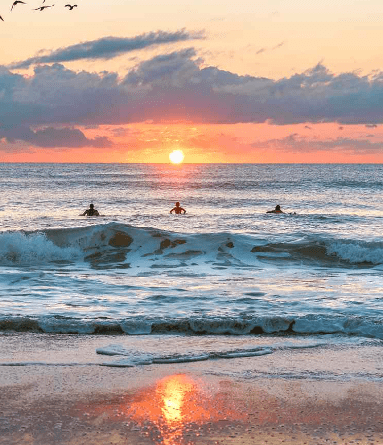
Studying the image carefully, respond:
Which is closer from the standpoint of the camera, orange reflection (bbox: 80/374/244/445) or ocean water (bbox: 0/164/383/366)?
orange reflection (bbox: 80/374/244/445)

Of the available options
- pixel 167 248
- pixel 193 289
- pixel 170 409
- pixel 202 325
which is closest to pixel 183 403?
pixel 170 409

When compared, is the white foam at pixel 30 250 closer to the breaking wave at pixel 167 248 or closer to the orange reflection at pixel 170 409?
the breaking wave at pixel 167 248

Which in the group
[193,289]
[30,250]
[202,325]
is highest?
[202,325]

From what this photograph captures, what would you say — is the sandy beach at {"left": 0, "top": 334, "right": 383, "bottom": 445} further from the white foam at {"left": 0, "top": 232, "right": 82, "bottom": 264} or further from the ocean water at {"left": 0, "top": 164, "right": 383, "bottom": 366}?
the white foam at {"left": 0, "top": 232, "right": 82, "bottom": 264}

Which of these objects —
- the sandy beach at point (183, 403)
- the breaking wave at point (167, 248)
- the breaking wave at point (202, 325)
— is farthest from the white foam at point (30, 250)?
the sandy beach at point (183, 403)

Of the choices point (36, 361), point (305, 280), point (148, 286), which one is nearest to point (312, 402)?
point (36, 361)

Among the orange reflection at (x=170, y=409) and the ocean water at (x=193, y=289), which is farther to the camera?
the ocean water at (x=193, y=289)

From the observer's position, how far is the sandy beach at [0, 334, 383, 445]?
5797 mm

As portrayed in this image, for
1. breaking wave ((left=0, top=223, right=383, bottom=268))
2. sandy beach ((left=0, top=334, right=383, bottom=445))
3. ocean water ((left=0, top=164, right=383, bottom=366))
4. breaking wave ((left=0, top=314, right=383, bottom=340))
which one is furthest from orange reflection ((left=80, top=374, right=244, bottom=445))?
breaking wave ((left=0, top=223, right=383, bottom=268))

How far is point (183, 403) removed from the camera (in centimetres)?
665

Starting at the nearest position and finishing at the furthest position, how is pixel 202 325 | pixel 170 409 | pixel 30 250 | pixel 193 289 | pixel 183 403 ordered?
pixel 170 409
pixel 183 403
pixel 202 325
pixel 193 289
pixel 30 250

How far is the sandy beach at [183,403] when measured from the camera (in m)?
5.80

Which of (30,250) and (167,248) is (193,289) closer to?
(167,248)

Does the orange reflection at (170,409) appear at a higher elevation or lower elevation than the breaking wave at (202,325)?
higher
